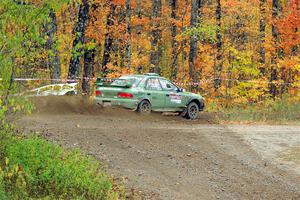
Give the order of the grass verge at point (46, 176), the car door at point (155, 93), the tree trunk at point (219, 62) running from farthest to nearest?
the tree trunk at point (219, 62), the car door at point (155, 93), the grass verge at point (46, 176)

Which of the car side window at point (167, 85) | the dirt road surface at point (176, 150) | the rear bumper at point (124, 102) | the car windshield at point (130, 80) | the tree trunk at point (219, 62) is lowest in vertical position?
the dirt road surface at point (176, 150)

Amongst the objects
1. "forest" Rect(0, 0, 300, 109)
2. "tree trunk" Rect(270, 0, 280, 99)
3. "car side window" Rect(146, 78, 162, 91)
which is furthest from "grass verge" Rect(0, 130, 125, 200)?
"tree trunk" Rect(270, 0, 280, 99)

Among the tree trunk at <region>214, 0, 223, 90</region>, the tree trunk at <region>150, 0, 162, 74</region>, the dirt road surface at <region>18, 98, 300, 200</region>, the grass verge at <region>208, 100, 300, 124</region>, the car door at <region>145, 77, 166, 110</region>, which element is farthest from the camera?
the tree trunk at <region>150, 0, 162, 74</region>

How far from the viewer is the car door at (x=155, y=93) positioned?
1985 centimetres

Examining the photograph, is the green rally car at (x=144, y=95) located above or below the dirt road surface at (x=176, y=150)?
above

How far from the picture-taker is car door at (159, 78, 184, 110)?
67.3ft

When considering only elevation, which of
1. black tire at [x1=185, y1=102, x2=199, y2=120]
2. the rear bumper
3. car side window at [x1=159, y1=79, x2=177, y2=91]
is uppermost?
car side window at [x1=159, y1=79, x2=177, y2=91]

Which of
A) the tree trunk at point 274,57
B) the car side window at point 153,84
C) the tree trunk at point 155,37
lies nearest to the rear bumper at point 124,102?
the car side window at point 153,84

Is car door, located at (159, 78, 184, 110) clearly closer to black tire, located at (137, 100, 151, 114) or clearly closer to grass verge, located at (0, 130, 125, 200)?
black tire, located at (137, 100, 151, 114)

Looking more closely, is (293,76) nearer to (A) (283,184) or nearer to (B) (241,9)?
(B) (241,9)

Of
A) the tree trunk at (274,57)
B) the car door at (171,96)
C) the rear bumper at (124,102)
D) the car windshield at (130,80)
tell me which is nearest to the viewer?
the rear bumper at (124,102)

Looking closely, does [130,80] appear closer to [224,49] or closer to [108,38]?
[224,49]

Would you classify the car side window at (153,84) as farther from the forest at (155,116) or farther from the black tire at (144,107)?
the forest at (155,116)

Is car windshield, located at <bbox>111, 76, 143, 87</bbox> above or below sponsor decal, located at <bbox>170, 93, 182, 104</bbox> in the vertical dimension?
above
